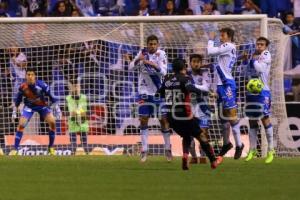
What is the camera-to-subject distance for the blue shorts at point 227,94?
19000 mm

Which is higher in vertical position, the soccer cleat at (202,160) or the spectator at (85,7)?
Result: the spectator at (85,7)

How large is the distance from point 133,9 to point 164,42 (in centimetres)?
455

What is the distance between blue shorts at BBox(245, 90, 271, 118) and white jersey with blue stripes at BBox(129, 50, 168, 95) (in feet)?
5.92

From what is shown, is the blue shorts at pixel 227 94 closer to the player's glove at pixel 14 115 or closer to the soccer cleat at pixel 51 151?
the soccer cleat at pixel 51 151

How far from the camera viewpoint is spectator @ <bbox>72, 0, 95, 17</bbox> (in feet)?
85.8

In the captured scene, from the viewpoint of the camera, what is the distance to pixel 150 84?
A: 1927 cm

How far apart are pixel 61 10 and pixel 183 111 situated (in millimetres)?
9583

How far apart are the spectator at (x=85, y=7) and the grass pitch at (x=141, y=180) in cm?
768

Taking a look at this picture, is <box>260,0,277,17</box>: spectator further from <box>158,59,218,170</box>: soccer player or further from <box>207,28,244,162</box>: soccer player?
<box>158,59,218,170</box>: soccer player

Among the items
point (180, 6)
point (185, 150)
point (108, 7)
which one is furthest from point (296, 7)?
point (185, 150)

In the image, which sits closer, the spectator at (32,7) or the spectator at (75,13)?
the spectator at (75,13)

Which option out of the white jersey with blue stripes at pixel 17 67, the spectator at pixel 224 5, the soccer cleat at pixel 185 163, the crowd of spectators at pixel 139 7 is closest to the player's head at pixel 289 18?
the crowd of spectators at pixel 139 7

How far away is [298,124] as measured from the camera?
21.6 metres

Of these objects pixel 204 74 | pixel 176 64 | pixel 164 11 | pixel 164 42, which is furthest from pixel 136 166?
pixel 164 11
